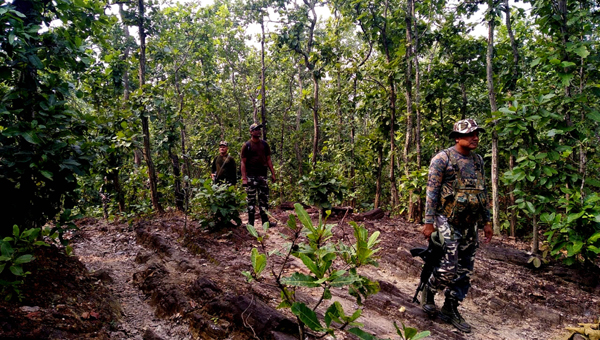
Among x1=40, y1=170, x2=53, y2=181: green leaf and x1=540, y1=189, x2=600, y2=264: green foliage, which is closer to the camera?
x1=40, y1=170, x2=53, y2=181: green leaf

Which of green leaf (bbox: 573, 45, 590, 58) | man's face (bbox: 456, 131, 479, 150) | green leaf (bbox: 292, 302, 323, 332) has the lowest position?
green leaf (bbox: 292, 302, 323, 332)

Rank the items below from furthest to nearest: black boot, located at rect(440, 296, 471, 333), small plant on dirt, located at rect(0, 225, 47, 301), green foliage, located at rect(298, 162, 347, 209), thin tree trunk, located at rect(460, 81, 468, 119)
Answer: thin tree trunk, located at rect(460, 81, 468, 119), green foliage, located at rect(298, 162, 347, 209), black boot, located at rect(440, 296, 471, 333), small plant on dirt, located at rect(0, 225, 47, 301)

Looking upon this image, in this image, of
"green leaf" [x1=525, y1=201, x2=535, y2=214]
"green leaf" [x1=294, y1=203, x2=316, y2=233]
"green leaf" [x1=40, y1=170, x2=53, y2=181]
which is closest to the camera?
"green leaf" [x1=294, y1=203, x2=316, y2=233]

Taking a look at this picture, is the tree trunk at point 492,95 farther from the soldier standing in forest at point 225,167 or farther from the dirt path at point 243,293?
the soldier standing in forest at point 225,167

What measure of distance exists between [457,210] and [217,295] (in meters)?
2.54

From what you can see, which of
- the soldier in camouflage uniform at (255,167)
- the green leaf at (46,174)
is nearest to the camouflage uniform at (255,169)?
the soldier in camouflage uniform at (255,167)

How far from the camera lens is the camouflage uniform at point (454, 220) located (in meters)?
3.47

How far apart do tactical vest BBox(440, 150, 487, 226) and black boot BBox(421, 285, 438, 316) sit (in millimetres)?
875

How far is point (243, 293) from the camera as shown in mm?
3131

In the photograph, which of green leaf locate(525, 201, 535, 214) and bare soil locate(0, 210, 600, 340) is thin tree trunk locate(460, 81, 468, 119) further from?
green leaf locate(525, 201, 535, 214)

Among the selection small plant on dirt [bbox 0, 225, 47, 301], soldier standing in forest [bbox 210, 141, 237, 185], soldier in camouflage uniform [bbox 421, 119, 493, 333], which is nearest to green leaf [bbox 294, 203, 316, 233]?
small plant on dirt [bbox 0, 225, 47, 301]

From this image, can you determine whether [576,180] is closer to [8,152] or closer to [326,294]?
[326,294]

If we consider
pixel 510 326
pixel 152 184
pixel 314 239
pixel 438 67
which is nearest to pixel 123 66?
pixel 152 184

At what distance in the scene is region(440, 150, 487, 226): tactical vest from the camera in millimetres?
3455
